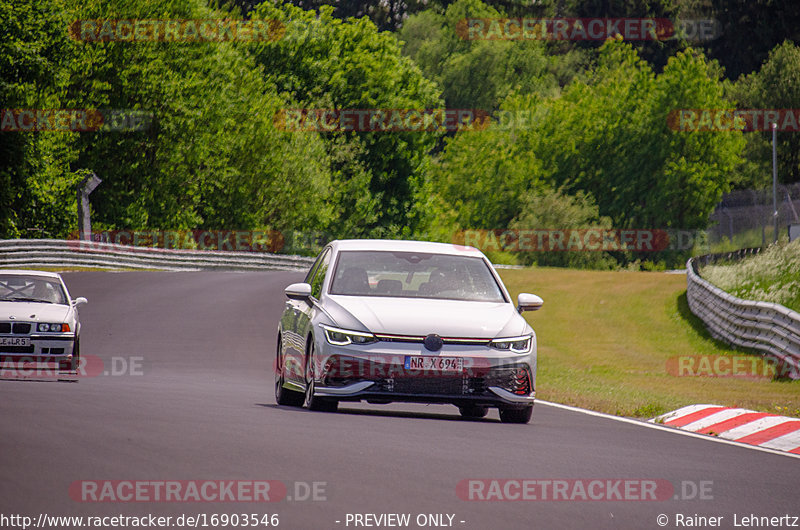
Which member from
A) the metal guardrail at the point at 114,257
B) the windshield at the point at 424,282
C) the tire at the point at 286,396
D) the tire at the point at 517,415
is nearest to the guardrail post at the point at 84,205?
the metal guardrail at the point at 114,257

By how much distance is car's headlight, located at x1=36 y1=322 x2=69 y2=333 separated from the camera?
1777 cm

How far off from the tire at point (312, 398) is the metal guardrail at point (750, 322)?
11.5 m

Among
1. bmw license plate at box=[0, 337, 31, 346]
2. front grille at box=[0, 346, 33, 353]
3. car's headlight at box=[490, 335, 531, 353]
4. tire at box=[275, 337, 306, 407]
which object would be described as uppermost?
car's headlight at box=[490, 335, 531, 353]

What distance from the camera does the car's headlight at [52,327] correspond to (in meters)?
17.8

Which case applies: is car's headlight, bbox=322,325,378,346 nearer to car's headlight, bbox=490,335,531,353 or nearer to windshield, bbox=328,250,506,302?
windshield, bbox=328,250,506,302

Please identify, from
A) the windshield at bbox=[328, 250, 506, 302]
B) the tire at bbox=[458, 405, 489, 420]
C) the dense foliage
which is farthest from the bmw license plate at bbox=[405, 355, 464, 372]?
the dense foliage

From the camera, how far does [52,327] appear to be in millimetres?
17812

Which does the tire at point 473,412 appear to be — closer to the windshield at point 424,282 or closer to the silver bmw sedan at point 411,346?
the silver bmw sedan at point 411,346

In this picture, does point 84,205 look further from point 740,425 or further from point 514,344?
point 740,425

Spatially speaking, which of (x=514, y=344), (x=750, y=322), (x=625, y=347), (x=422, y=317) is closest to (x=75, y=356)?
(x=422, y=317)

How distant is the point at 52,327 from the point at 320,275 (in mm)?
5915

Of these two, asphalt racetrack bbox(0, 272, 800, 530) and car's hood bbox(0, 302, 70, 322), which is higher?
asphalt racetrack bbox(0, 272, 800, 530)

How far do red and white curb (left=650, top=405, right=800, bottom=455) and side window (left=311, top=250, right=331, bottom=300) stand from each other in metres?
3.85

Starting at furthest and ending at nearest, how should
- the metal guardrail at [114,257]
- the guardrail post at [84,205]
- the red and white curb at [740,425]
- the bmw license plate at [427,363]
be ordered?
the guardrail post at [84,205], the metal guardrail at [114,257], the red and white curb at [740,425], the bmw license plate at [427,363]
